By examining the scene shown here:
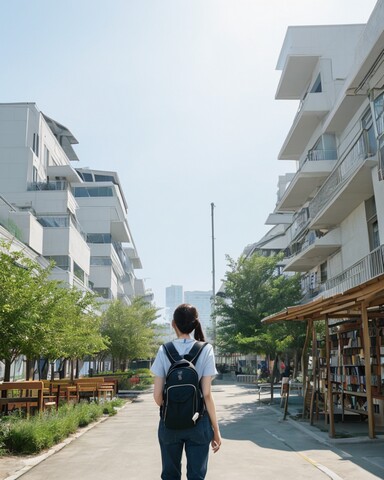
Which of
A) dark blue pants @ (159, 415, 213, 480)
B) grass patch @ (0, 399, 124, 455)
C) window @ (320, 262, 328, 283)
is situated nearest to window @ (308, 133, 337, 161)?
window @ (320, 262, 328, 283)

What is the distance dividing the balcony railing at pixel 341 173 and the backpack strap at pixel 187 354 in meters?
16.6

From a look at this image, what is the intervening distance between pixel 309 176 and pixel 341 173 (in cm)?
632

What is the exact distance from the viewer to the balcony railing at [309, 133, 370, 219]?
2076cm

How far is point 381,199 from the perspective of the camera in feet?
65.3

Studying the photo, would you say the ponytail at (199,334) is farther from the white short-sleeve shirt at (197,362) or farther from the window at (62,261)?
the window at (62,261)

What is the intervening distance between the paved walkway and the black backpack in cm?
412

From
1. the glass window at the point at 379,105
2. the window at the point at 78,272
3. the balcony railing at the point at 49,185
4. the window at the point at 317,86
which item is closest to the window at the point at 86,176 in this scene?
the balcony railing at the point at 49,185

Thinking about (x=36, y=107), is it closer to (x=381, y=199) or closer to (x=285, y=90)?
(x=285, y=90)

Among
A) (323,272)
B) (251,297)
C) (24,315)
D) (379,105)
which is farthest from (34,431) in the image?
(251,297)

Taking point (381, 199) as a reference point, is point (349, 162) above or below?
above

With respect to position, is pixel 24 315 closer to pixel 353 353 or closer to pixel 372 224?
pixel 353 353

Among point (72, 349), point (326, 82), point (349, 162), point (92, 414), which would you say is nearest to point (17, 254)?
point (92, 414)

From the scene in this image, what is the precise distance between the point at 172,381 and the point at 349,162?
1973 centimetres

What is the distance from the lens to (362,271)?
21.2 meters
